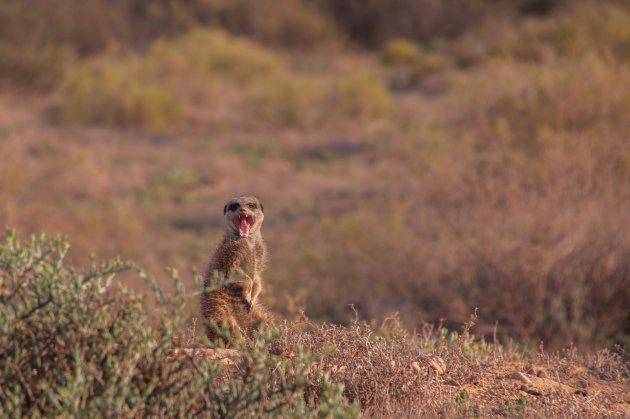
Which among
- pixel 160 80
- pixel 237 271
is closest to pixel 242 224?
pixel 237 271

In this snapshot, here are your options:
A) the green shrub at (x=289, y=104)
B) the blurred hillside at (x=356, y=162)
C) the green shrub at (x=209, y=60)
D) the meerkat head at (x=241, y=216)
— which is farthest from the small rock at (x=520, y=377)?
the green shrub at (x=209, y=60)

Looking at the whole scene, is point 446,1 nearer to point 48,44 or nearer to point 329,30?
point 329,30

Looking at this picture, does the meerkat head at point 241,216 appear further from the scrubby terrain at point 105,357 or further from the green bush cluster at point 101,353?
the green bush cluster at point 101,353

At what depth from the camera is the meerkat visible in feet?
16.4

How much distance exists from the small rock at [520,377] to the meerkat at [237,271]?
1419mm

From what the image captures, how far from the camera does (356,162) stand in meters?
18.1

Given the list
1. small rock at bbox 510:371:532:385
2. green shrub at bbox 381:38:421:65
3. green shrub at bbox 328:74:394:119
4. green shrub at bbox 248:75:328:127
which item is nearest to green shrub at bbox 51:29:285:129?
green shrub at bbox 248:75:328:127

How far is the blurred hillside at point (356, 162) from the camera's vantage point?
34.2ft

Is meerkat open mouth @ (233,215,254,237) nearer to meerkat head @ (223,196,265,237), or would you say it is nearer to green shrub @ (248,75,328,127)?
meerkat head @ (223,196,265,237)

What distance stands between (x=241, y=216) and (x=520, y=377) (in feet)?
5.93

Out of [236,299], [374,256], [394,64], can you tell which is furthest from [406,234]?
[394,64]

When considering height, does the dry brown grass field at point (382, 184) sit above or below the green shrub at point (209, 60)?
below

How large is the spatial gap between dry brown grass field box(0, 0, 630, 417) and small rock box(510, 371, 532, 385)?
0.03m

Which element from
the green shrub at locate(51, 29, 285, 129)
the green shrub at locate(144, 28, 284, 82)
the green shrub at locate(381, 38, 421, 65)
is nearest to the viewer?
the green shrub at locate(51, 29, 285, 129)
